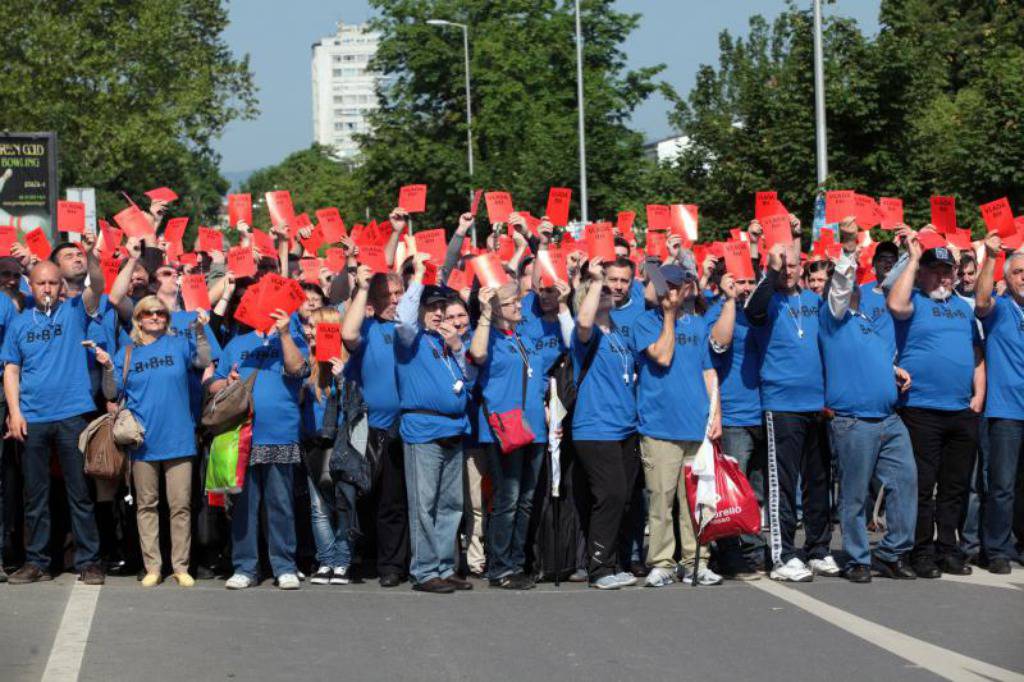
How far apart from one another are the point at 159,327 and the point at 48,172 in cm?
1846

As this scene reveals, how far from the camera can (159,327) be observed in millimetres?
11133

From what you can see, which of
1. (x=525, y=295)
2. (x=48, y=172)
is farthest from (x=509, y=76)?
(x=525, y=295)

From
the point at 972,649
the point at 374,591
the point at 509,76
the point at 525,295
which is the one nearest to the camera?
the point at 972,649

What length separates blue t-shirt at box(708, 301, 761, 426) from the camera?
454 inches

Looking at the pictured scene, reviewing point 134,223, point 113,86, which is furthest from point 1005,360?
point 113,86

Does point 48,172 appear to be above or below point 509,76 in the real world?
below

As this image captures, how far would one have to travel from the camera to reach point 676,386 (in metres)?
11.2

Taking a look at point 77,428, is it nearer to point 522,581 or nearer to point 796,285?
point 522,581

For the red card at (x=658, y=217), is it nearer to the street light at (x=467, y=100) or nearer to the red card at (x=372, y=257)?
the red card at (x=372, y=257)

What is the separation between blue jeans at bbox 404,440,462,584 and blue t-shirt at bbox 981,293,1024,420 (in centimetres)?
340

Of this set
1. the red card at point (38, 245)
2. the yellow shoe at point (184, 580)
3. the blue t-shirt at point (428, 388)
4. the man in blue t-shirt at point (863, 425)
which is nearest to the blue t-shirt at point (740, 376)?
the man in blue t-shirt at point (863, 425)

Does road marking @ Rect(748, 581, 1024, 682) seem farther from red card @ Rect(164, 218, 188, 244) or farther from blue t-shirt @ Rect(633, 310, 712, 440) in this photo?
red card @ Rect(164, 218, 188, 244)

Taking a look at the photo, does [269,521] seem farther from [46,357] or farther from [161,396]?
[46,357]

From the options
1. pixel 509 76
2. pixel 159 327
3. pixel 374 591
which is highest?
pixel 509 76
